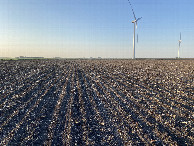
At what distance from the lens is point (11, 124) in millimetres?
7977

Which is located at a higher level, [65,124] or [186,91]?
[186,91]

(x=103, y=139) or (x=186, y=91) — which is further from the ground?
(x=186, y=91)

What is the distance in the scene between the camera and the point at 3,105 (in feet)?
34.2

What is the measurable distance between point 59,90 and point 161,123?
827cm

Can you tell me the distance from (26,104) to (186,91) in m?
11.0

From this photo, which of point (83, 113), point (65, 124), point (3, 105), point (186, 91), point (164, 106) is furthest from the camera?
point (186, 91)

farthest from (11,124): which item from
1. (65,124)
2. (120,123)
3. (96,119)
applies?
(120,123)

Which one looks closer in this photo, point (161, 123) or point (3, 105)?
point (161, 123)

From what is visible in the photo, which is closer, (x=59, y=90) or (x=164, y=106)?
(x=164, y=106)

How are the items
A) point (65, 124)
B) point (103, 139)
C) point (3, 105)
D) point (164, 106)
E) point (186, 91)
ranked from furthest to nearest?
point (186, 91) → point (3, 105) → point (164, 106) → point (65, 124) → point (103, 139)

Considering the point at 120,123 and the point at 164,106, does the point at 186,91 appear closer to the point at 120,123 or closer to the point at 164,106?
the point at 164,106

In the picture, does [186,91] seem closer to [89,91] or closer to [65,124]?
[89,91]

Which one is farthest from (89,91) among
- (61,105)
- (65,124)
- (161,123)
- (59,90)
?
(161,123)

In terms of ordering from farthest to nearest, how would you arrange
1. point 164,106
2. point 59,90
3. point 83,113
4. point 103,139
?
point 59,90
point 164,106
point 83,113
point 103,139
